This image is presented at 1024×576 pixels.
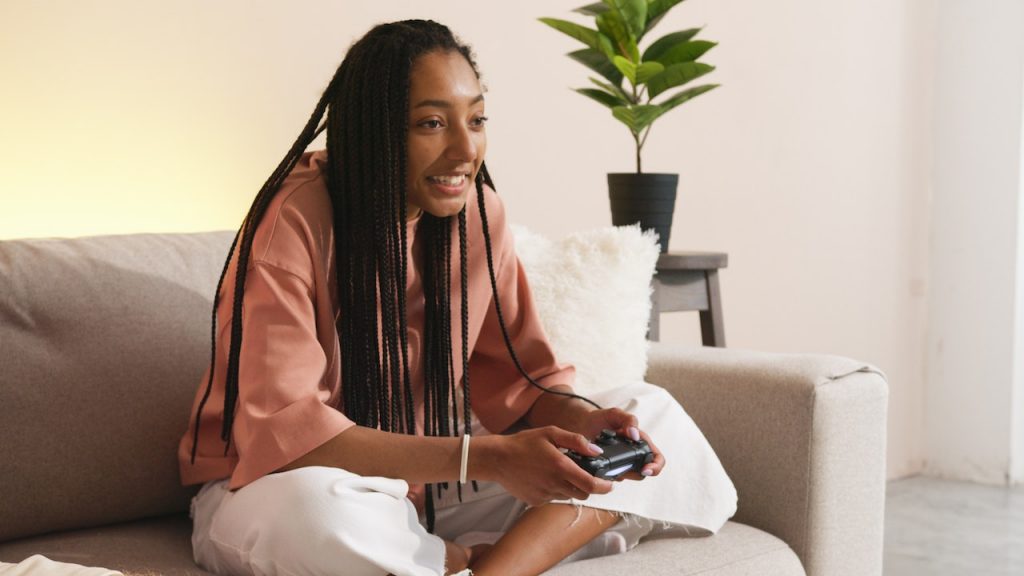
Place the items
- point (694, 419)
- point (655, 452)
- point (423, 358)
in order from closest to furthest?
point (655, 452)
point (423, 358)
point (694, 419)

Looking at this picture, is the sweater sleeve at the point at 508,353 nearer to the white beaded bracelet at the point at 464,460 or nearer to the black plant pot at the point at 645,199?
the white beaded bracelet at the point at 464,460

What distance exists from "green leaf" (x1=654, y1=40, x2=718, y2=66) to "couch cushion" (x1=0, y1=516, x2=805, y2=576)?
914mm

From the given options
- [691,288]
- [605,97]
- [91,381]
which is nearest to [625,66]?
[605,97]

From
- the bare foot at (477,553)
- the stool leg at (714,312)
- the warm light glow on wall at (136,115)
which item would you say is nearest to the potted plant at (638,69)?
the stool leg at (714,312)

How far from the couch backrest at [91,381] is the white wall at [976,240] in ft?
8.43

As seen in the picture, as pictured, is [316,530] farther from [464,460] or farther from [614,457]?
[614,457]

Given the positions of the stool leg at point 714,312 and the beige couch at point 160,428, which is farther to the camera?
the stool leg at point 714,312

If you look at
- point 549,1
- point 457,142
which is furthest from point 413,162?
point 549,1

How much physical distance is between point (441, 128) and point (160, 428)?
1.70ft

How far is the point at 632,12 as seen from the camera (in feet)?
6.64

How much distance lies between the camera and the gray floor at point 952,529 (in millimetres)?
2578

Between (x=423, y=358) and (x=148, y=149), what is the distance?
0.74 meters

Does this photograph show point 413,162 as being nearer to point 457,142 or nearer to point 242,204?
point 457,142

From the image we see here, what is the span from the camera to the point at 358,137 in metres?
1.36
